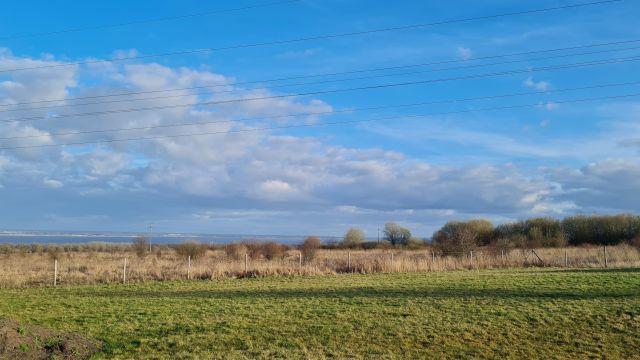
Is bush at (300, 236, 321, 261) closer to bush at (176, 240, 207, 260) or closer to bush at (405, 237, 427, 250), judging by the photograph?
bush at (176, 240, 207, 260)

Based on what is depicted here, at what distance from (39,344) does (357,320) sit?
6577 millimetres

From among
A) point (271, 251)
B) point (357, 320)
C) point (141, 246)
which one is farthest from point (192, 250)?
point (357, 320)

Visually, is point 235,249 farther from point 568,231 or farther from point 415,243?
point 568,231

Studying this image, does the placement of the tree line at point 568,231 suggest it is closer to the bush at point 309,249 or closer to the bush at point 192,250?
the bush at point 309,249

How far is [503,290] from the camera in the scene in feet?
62.1

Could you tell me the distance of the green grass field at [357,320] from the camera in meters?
9.78

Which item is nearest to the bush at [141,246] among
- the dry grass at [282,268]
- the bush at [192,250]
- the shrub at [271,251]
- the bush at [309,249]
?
the bush at [192,250]

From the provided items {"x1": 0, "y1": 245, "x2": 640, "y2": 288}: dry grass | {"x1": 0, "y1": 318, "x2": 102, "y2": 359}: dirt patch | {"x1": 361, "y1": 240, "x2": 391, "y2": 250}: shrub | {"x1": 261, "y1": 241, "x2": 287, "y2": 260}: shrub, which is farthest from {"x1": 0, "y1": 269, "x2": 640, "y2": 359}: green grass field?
{"x1": 361, "y1": 240, "x2": 391, "y2": 250}: shrub

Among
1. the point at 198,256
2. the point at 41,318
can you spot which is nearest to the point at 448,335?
the point at 41,318

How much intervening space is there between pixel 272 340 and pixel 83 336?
3.65 m

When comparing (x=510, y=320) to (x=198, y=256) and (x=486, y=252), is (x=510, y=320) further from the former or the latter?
(x=198, y=256)

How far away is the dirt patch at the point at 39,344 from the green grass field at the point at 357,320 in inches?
15.6

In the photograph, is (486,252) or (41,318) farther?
(486,252)

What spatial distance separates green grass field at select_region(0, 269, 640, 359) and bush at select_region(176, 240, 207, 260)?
26.9m
